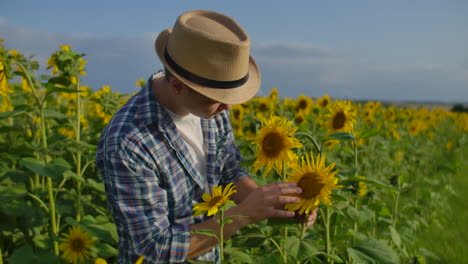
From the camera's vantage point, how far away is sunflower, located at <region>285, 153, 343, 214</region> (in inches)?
54.0

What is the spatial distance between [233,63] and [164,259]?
85 cm

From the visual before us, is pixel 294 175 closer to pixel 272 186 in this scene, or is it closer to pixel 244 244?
pixel 272 186

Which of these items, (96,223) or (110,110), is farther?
(110,110)

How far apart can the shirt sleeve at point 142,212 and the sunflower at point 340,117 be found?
1436mm

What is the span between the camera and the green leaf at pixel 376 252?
4.89 ft

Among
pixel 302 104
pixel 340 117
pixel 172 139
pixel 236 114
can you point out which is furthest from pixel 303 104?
pixel 172 139

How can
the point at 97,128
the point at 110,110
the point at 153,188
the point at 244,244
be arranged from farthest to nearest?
the point at 97,128 < the point at 110,110 < the point at 153,188 < the point at 244,244

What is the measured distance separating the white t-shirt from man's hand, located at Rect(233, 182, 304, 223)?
0.61 meters

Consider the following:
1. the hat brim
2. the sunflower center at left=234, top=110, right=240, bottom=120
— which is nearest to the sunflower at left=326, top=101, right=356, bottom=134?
the hat brim

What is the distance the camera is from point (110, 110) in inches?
124

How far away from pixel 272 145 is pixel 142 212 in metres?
0.59

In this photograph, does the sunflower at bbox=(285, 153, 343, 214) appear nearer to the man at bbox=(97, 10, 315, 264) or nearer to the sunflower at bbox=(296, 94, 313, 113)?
the man at bbox=(97, 10, 315, 264)

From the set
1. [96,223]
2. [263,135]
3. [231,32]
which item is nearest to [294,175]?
[263,135]

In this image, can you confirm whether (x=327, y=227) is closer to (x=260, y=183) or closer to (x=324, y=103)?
(x=260, y=183)
